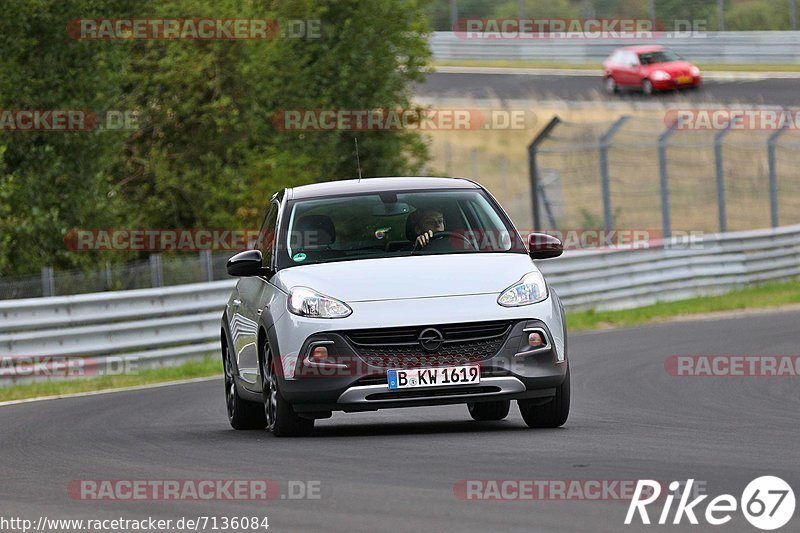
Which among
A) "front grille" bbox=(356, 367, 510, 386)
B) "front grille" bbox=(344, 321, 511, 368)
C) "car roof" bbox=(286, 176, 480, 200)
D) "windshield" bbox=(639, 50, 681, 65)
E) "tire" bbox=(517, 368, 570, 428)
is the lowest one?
"windshield" bbox=(639, 50, 681, 65)

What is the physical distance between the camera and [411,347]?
9.70 meters

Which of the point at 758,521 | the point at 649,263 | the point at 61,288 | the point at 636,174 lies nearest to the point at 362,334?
the point at 758,521

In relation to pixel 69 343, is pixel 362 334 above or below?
above

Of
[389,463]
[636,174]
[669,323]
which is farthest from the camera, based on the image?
[636,174]

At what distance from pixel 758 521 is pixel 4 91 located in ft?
60.4

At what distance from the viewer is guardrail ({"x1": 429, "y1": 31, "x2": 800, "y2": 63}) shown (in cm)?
5300

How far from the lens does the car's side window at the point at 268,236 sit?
434 inches

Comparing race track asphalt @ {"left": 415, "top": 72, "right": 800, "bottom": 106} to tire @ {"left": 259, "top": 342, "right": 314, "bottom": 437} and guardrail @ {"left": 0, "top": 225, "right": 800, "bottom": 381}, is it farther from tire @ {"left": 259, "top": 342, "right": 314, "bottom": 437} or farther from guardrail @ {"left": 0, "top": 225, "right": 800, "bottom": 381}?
tire @ {"left": 259, "top": 342, "right": 314, "bottom": 437}

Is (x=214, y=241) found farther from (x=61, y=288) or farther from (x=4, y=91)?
(x=61, y=288)

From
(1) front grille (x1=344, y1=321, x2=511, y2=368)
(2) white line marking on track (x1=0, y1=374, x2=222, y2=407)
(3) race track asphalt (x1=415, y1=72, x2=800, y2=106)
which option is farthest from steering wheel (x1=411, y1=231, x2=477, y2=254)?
(3) race track asphalt (x1=415, y1=72, x2=800, y2=106)

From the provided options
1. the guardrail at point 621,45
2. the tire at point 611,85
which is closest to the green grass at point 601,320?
the tire at point 611,85

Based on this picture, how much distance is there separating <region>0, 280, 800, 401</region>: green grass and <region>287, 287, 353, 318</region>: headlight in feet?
25.1

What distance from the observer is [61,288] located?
19.8m

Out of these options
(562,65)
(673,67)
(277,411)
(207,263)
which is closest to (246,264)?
(277,411)
